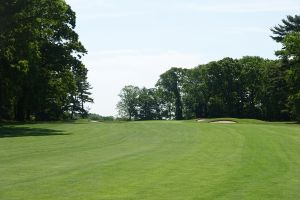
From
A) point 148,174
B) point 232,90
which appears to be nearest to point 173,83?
point 232,90

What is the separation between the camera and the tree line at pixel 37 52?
1469 inches

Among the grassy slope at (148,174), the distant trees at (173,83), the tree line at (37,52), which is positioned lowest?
the grassy slope at (148,174)

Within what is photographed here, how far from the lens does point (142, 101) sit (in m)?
154

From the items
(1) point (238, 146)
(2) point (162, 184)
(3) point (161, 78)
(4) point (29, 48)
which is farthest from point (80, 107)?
(2) point (162, 184)

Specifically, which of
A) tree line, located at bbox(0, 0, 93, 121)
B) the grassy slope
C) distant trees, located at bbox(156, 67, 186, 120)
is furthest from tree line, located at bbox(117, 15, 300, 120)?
the grassy slope

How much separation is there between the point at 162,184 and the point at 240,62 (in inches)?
4411

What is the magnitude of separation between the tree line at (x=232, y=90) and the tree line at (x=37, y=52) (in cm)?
3015

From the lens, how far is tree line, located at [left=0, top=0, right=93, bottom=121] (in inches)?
1469

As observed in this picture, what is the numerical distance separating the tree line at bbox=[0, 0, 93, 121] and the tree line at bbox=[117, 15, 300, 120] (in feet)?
98.9

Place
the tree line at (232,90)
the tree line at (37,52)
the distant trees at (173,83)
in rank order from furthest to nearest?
the distant trees at (173,83) < the tree line at (232,90) < the tree line at (37,52)

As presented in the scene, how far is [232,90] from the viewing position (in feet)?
379

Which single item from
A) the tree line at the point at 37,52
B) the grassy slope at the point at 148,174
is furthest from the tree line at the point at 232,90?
the grassy slope at the point at 148,174

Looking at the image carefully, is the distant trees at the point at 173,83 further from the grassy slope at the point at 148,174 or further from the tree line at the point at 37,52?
the grassy slope at the point at 148,174

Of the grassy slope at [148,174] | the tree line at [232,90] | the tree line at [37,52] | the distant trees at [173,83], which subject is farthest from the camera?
the distant trees at [173,83]
